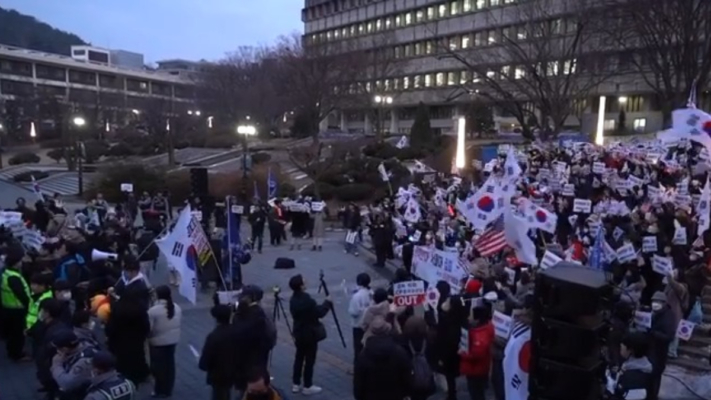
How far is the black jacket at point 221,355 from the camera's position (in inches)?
292

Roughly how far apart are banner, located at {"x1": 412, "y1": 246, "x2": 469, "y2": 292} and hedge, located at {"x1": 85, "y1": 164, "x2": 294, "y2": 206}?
83.2ft

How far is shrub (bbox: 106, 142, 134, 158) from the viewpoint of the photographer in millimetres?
58375

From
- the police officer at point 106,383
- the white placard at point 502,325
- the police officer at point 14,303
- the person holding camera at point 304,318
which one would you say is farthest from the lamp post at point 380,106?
the police officer at point 106,383

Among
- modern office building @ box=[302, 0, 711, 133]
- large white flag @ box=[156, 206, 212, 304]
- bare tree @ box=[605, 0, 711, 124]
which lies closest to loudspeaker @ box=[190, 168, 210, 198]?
large white flag @ box=[156, 206, 212, 304]

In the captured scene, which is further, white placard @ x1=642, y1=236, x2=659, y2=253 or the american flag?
the american flag

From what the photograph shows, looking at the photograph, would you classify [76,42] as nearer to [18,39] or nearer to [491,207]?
[18,39]

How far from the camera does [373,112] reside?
65375 mm

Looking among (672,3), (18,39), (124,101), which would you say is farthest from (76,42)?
(672,3)

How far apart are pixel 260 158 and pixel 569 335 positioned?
44.5m

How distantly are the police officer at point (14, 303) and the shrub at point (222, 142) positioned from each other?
5088 cm

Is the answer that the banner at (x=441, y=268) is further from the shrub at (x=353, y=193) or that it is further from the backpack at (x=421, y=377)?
the shrub at (x=353, y=193)

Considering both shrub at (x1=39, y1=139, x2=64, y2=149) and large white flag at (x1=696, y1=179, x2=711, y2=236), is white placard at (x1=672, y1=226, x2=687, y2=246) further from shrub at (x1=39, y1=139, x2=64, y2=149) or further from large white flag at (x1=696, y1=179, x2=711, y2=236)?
shrub at (x1=39, y1=139, x2=64, y2=149)

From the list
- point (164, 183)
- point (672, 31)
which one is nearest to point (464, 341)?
point (164, 183)

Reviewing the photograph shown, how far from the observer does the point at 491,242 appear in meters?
12.9
